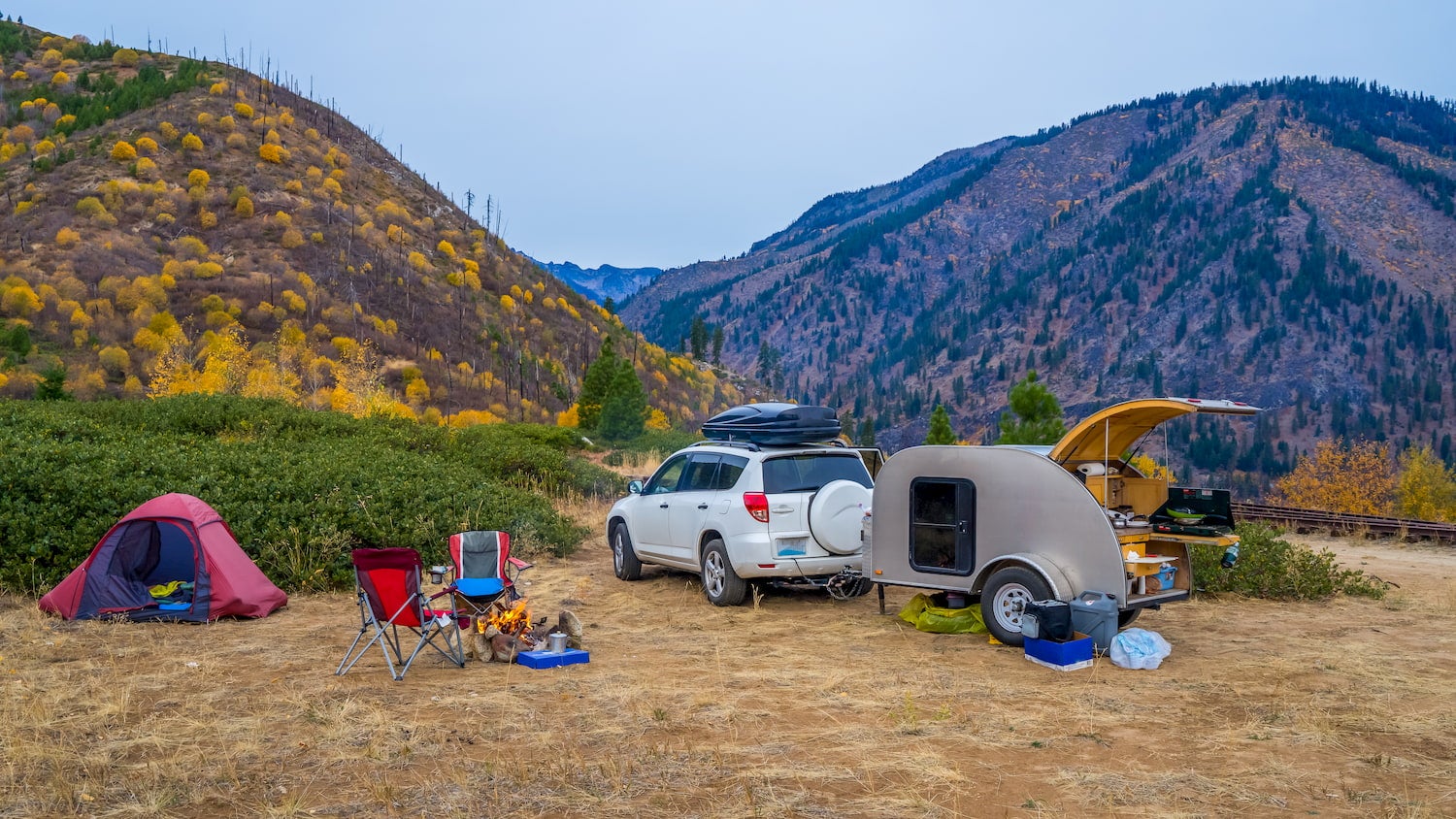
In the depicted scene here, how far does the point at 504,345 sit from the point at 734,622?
44475 millimetres

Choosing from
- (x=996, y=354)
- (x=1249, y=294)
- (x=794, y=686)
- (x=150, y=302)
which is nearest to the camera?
(x=794, y=686)

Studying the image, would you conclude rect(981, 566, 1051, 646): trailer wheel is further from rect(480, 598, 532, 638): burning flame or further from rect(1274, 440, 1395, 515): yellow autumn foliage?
rect(1274, 440, 1395, 515): yellow autumn foliage

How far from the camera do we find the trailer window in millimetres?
8828

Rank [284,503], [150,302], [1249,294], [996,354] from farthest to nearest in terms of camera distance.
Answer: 1. [996,354]
2. [1249,294]
3. [150,302]
4. [284,503]

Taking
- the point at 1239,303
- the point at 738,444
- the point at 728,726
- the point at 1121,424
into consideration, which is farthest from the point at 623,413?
the point at 1239,303

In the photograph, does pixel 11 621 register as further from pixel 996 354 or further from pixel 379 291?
pixel 996 354

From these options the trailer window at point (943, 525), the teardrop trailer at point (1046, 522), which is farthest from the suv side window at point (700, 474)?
the trailer window at point (943, 525)

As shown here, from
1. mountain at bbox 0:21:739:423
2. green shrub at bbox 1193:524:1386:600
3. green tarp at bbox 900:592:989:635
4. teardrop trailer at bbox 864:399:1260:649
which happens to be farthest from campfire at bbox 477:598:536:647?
mountain at bbox 0:21:739:423

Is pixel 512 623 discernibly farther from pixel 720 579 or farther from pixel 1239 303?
pixel 1239 303

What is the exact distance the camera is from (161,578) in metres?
10.1

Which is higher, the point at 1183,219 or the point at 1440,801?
the point at 1183,219

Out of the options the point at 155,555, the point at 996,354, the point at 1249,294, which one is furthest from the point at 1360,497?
the point at 996,354

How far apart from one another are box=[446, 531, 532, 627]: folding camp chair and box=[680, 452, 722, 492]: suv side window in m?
2.91

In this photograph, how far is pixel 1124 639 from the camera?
7.95m
